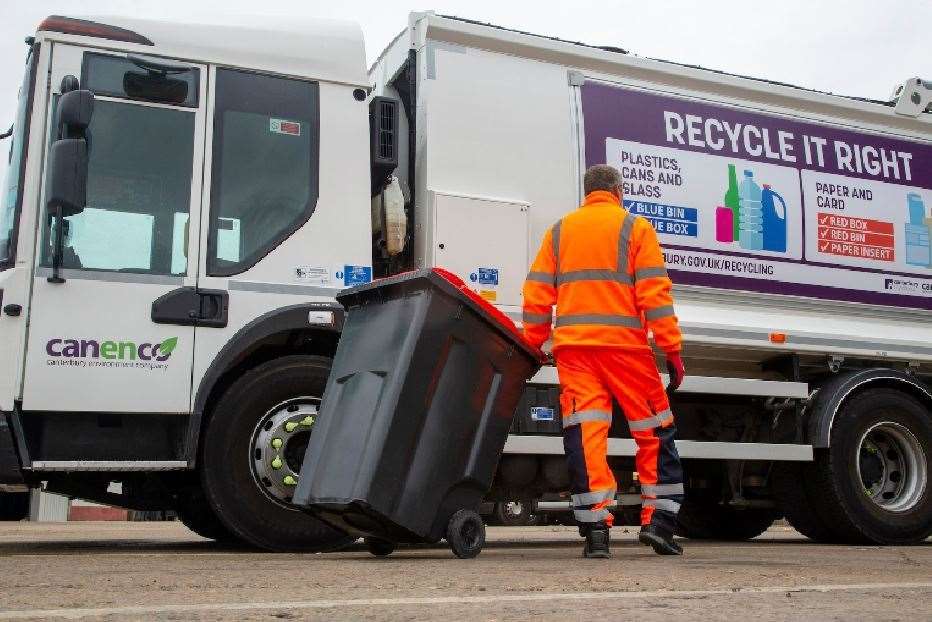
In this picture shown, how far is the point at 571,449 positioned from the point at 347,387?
3.22 feet

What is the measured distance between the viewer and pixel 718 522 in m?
7.73

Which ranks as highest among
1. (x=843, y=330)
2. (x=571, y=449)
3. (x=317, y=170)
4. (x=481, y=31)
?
(x=481, y=31)

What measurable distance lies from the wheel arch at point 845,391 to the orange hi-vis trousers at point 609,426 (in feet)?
5.83

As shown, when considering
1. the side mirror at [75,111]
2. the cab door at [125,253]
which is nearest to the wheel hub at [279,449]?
the cab door at [125,253]

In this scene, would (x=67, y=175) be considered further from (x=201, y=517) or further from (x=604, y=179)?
(x=604, y=179)

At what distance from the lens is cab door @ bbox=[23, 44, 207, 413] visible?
491 cm

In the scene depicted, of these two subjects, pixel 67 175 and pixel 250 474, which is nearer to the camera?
pixel 67 175

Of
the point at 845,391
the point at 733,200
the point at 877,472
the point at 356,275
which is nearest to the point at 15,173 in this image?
the point at 356,275

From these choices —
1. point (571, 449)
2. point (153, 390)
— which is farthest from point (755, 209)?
point (153, 390)

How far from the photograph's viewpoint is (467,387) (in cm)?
450

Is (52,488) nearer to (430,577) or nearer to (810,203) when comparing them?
(430,577)

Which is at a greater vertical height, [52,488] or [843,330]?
[843,330]

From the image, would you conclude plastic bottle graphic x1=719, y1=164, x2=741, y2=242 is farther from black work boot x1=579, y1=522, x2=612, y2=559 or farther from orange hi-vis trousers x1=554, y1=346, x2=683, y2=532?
black work boot x1=579, y1=522, x2=612, y2=559

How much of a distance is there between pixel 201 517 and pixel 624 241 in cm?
285
